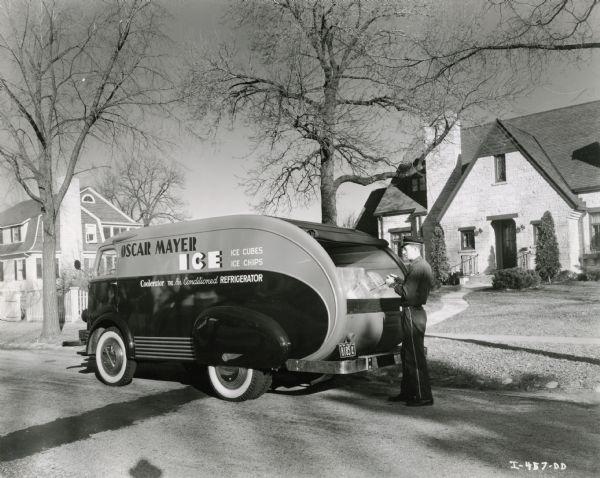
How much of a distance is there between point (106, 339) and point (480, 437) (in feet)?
19.0

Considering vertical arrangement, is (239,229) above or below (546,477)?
above

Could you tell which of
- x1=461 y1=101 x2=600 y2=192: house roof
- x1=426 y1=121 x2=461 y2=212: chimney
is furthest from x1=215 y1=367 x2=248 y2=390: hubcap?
x1=426 y1=121 x2=461 y2=212: chimney

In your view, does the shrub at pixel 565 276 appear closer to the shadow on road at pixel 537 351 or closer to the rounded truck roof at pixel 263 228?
the shadow on road at pixel 537 351

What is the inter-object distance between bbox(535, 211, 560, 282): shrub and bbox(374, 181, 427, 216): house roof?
279 inches

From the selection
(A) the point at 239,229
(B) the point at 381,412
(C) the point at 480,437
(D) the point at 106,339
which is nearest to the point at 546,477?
(C) the point at 480,437

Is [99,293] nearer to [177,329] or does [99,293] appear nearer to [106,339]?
[106,339]

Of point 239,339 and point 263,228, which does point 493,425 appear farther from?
point 263,228

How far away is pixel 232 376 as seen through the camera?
7809mm

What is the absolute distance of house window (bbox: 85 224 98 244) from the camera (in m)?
47.3

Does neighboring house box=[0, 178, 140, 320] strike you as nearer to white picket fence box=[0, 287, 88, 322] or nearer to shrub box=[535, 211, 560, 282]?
white picket fence box=[0, 287, 88, 322]

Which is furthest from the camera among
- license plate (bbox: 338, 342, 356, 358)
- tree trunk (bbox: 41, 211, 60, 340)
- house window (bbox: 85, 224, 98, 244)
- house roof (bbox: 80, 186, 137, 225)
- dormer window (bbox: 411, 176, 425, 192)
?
house roof (bbox: 80, 186, 137, 225)

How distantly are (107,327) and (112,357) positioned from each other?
0.46 meters

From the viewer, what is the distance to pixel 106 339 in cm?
915

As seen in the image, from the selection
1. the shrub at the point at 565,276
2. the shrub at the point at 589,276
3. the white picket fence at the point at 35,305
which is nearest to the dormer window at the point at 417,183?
the shrub at the point at 565,276
